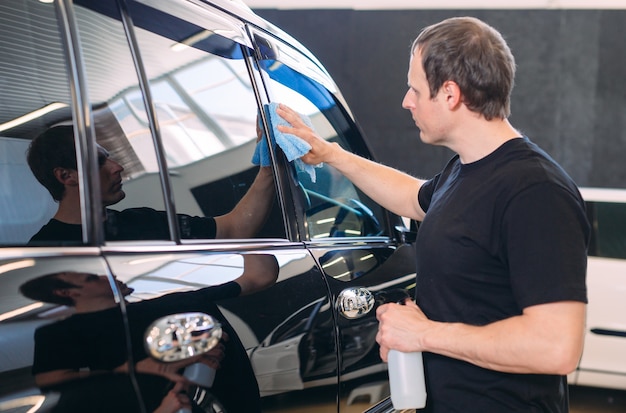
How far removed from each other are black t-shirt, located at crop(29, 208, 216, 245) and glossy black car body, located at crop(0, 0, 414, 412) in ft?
0.05

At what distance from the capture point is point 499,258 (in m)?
1.65

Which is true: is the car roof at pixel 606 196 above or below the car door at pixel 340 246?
below

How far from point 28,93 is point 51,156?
0.44 ft

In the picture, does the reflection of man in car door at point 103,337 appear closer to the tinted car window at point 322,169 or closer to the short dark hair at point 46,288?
the short dark hair at point 46,288

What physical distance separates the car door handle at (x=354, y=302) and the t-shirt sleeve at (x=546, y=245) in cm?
63

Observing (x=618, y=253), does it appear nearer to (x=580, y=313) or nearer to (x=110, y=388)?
(x=580, y=313)

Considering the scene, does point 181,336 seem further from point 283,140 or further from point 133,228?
point 283,140

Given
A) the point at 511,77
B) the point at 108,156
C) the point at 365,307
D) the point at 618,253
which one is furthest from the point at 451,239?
the point at 618,253

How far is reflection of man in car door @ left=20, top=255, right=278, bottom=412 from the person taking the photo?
1143mm

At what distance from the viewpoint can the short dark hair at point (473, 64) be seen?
1721mm

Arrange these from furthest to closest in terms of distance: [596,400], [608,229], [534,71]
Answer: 1. [534,71]
2. [608,229]
3. [596,400]

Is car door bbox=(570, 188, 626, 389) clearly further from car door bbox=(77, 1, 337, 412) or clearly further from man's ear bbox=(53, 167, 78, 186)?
man's ear bbox=(53, 167, 78, 186)

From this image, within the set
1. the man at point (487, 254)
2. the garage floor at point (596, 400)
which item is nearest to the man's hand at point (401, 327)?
the man at point (487, 254)

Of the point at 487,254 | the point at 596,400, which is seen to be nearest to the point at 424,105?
the point at 487,254
